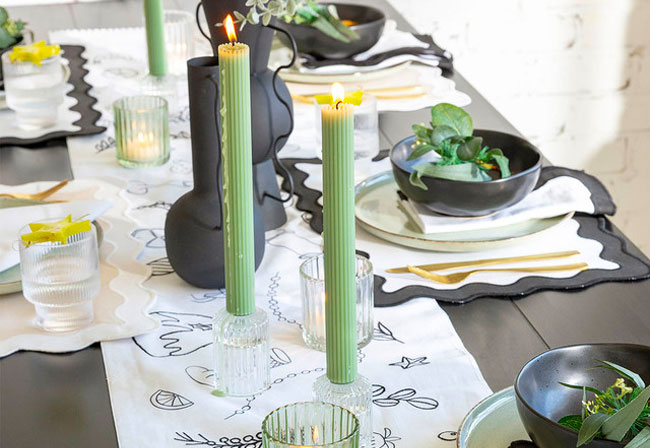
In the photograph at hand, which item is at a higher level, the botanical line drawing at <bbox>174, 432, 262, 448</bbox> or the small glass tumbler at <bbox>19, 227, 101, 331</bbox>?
the small glass tumbler at <bbox>19, 227, 101, 331</bbox>

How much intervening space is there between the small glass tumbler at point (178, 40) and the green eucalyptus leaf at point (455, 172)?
0.75 meters

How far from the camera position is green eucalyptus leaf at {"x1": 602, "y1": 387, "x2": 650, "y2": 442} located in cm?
61

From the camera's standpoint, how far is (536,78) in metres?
2.76

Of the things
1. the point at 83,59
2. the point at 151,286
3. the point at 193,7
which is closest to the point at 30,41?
the point at 83,59

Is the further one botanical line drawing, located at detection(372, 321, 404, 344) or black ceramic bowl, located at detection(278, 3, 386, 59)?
black ceramic bowl, located at detection(278, 3, 386, 59)

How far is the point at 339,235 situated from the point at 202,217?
0.35 m

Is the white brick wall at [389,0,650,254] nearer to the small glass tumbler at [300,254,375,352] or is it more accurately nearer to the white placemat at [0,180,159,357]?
the white placemat at [0,180,159,357]

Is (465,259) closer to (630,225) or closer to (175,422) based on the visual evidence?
(175,422)

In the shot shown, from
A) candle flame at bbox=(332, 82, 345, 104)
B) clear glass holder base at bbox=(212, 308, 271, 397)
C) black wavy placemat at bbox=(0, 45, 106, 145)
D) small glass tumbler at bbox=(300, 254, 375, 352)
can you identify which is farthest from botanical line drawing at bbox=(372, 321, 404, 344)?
black wavy placemat at bbox=(0, 45, 106, 145)

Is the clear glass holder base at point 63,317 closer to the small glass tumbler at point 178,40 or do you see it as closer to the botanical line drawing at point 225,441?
the botanical line drawing at point 225,441

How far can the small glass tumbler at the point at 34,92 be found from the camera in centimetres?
148

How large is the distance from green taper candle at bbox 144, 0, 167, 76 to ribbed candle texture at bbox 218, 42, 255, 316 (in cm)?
80

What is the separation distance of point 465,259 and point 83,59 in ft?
3.34

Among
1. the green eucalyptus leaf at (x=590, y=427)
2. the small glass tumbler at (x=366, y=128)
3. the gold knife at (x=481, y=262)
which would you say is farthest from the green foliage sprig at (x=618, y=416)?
the small glass tumbler at (x=366, y=128)
